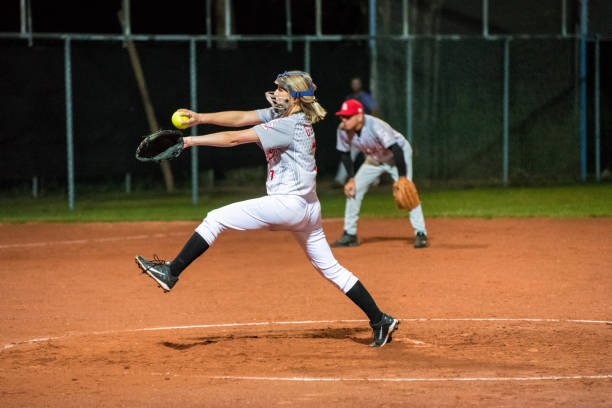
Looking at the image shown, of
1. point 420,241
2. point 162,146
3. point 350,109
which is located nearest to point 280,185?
point 162,146

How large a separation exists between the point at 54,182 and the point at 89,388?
605 inches

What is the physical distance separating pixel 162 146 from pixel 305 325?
2265mm

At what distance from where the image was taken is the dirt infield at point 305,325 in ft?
20.3

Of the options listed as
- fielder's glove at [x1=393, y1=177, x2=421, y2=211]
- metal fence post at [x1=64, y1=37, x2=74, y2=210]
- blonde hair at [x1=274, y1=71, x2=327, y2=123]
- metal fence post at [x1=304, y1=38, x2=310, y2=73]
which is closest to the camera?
blonde hair at [x1=274, y1=71, x2=327, y2=123]

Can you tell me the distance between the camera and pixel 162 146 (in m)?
7.17

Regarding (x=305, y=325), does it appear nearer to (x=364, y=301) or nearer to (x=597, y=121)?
(x=364, y=301)

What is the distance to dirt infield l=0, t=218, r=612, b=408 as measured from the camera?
20.3 ft

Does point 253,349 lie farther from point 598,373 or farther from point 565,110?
point 565,110

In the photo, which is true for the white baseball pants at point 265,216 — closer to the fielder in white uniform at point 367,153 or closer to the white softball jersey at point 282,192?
the white softball jersey at point 282,192

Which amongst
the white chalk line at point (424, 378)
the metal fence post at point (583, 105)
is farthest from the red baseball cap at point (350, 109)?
the metal fence post at point (583, 105)

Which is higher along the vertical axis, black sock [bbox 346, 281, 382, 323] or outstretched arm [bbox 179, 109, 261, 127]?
outstretched arm [bbox 179, 109, 261, 127]

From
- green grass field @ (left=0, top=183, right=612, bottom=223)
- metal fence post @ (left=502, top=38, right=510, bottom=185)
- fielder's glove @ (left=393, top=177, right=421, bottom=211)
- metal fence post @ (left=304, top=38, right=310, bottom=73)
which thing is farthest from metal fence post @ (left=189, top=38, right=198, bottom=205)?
fielder's glove @ (left=393, top=177, right=421, bottom=211)

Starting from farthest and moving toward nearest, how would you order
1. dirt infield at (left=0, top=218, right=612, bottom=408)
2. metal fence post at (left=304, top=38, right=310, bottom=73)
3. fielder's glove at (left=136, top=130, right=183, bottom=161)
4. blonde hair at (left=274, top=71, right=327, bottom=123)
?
metal fence post at (left=304, top=38, right=310, bottom=73), blonde hair at (left=274, top=71, right=327, bottom=123), fielder's glove at (left=136, top=130, right=183, bottom=161), dirt infield at (left=0, top=218, right=612, bottom=408)

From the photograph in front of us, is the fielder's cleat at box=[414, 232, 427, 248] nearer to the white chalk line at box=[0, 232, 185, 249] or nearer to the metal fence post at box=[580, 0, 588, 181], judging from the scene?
the white chalk line at box=[0, 232, 185, 249]
